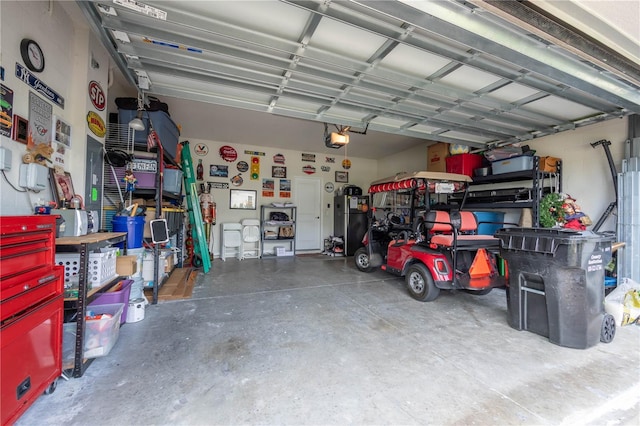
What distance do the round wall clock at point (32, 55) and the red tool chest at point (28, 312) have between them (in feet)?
4.68

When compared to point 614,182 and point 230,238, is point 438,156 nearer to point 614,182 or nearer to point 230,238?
point 614,182

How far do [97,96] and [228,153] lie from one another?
372 cm

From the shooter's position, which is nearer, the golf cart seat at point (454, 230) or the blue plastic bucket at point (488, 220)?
the golf cart seat at point (454, 230)

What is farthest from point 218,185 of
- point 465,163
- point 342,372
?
point 342,372

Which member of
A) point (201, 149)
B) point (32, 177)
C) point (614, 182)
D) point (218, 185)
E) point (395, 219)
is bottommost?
point (395, 219)

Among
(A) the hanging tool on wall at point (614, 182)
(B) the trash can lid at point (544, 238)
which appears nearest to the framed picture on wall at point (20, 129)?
(B) the trash can lid at point (544, 238)

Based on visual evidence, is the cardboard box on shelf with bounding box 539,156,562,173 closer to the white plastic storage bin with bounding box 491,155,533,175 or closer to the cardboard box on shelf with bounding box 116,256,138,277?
the white plastic storage bin with bounding box 491,155,533,175

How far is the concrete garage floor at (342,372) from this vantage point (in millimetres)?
1486

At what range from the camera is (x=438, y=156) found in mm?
5473

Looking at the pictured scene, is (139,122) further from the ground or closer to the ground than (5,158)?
further from the ground

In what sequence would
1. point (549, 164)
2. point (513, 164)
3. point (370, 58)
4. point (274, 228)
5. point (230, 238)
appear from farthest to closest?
point (274, 228)
point (230, 238)
point (513, 164)
point (549, 164)
point (370, 58)

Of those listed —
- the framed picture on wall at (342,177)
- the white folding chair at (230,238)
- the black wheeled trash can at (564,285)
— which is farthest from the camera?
the framed picture on wall at (342,177)

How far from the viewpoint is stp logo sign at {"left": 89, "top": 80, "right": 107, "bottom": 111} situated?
282 cm

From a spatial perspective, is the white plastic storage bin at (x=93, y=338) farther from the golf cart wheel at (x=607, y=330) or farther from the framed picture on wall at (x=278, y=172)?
the framed picture on wall at (x=278, y=172)
